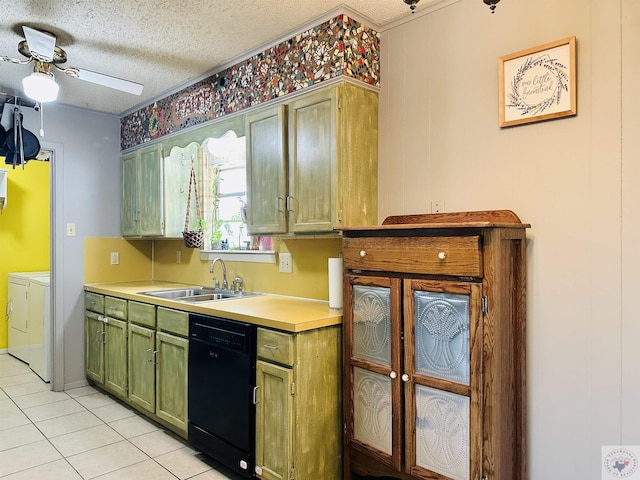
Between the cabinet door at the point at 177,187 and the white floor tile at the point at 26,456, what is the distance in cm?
172

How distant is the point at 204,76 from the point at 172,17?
849 millimetres

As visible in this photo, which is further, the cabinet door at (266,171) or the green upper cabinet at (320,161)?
the cabinet door at (266,171)

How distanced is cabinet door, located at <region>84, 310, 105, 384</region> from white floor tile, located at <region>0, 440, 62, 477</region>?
94 cm

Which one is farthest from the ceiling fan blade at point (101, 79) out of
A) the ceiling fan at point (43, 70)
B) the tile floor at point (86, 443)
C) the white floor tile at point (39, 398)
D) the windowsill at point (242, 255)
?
the white floor tile at point (39, 398)

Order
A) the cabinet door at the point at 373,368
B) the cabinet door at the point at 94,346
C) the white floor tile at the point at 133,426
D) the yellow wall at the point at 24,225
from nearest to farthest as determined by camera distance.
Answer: the cabinet door at the point at 373,368, the white floor tile at the point at 133,426, the cabinet door at the point at 94,346, the yellow wall at the point at 24,225

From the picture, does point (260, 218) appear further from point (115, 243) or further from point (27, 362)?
point (27, 362)

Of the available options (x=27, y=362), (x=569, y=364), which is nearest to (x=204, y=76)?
(x=569, y=364)

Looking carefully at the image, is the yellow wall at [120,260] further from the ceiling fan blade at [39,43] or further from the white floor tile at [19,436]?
the ceiling fan blade at [39,43]

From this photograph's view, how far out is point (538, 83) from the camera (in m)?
1.90

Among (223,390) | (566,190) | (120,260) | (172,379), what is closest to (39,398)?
(120,260)

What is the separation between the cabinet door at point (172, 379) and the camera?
277 cm

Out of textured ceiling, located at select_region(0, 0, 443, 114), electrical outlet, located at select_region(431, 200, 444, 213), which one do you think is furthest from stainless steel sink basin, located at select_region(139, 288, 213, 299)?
electrical outlet, located at select_region(431, 200, 444, 213)

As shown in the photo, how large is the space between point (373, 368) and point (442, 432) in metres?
0.40

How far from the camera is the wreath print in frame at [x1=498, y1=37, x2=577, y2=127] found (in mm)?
1818
